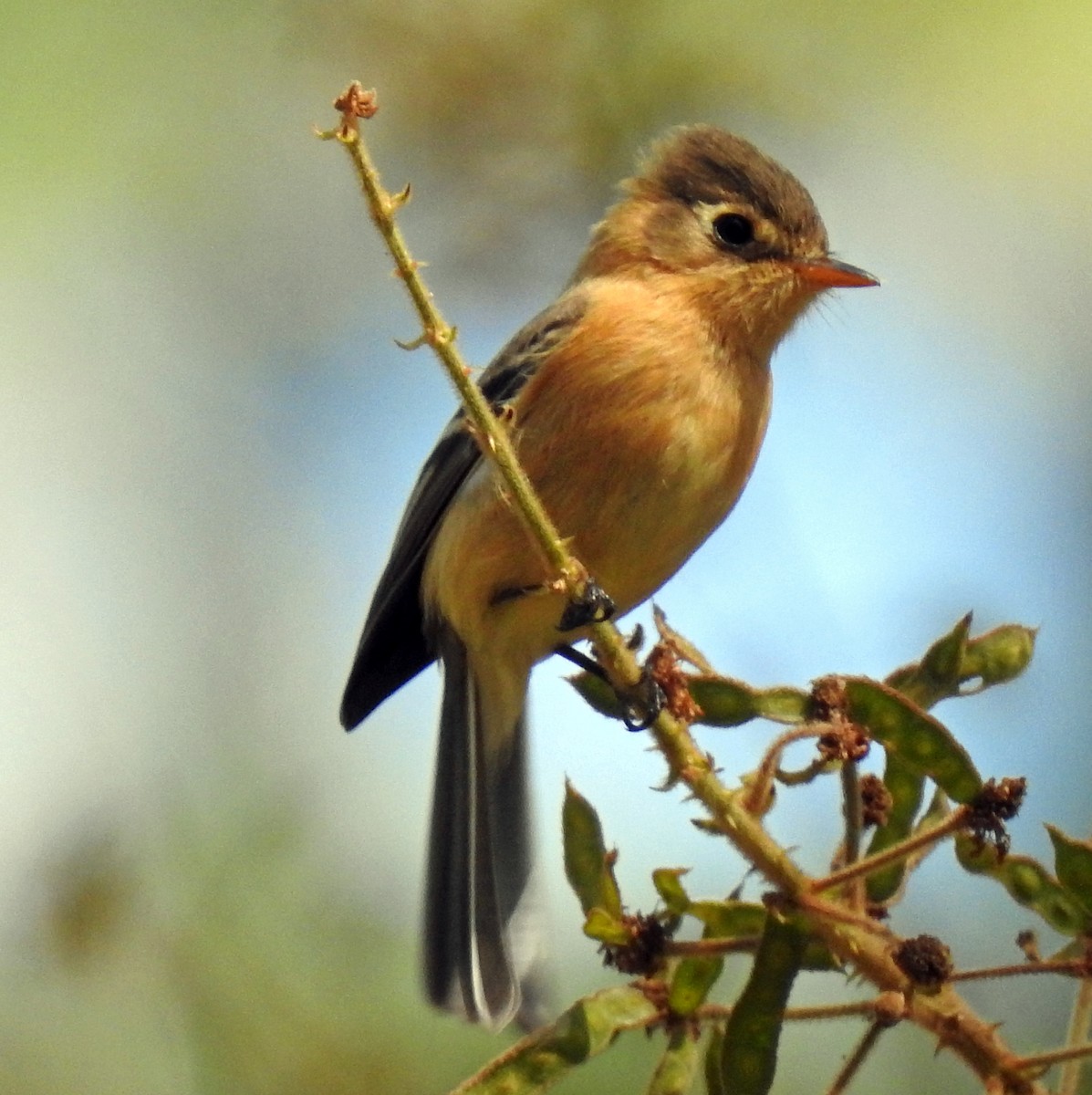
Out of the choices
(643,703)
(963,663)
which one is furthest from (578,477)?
(963,663)

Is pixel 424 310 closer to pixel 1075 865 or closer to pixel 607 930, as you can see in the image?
pixel 607 930

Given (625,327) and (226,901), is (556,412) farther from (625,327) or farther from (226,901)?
(226,901)

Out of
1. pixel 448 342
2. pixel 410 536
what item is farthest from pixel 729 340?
pixel 448 342

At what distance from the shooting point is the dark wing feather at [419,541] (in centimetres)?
363

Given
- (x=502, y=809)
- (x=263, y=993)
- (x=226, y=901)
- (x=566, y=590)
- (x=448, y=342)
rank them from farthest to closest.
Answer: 1. (x=502, y=809)
2. (x=226, y=901)
3. (x=263, y=993)
4. (x=566, y=590)
5. (x=448, y=342)

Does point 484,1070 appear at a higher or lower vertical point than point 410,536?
lower

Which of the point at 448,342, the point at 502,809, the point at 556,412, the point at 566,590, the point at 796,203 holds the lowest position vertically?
the point at 502,809

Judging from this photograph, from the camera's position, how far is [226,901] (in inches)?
118

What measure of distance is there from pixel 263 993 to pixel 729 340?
1.83 m

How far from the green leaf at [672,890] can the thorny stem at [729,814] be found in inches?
2.8

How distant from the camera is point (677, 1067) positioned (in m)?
1.74

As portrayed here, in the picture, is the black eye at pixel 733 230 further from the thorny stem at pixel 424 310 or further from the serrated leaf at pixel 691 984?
the serrated leaf at pixel 691 984

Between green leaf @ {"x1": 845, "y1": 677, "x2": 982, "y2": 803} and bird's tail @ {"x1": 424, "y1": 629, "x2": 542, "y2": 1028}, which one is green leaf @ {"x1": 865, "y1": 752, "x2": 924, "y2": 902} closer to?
green leaf @ {"x1": 845, "y1": 677, "x2": 982, "y2": 803}

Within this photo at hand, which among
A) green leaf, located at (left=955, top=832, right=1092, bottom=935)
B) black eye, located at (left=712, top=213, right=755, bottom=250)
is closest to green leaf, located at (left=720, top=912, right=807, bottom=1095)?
green leaf, located at (left=955, top=832, right=1092, bottom=935)
